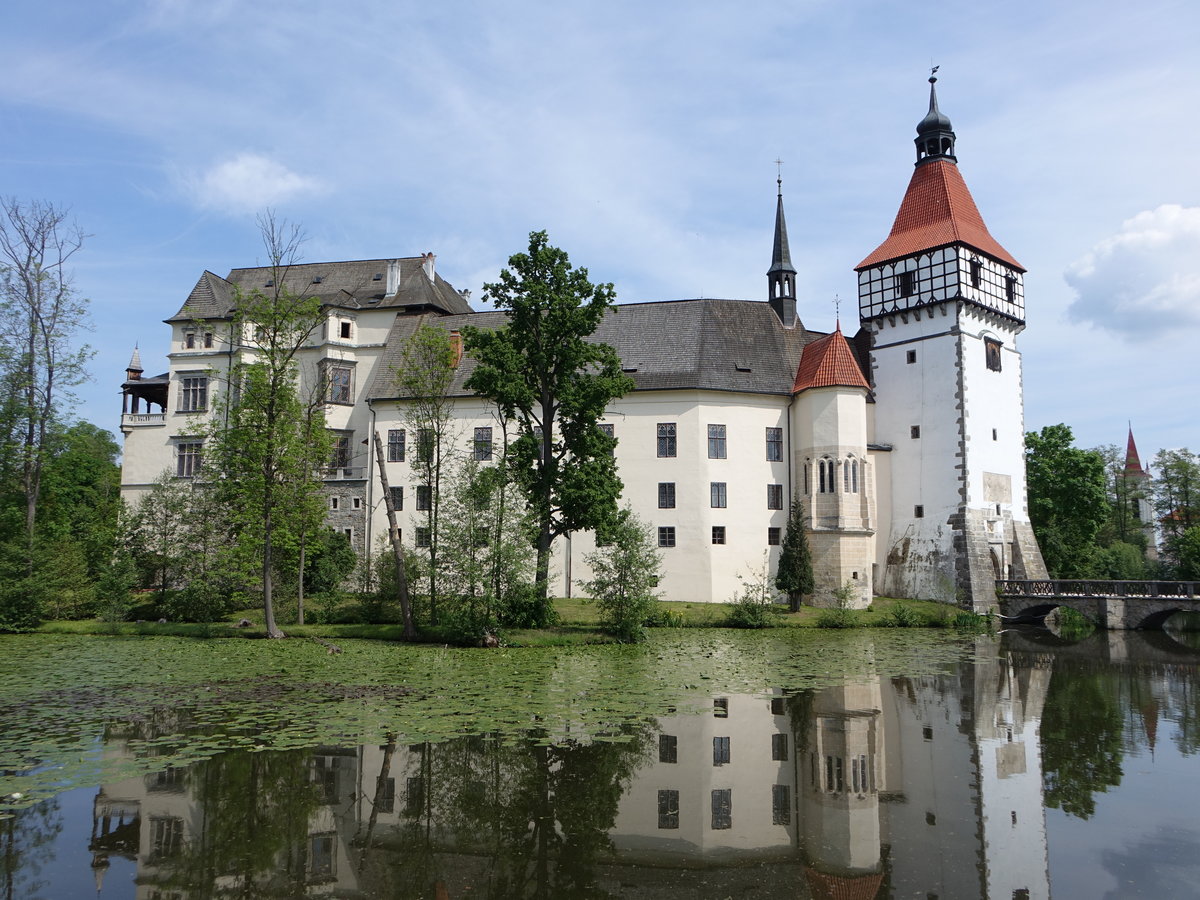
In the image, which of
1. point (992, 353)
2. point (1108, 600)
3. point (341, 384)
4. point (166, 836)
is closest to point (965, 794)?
point (166, 836)

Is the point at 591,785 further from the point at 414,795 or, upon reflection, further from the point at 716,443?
the point at 716,443

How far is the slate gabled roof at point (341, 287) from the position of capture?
4356cm

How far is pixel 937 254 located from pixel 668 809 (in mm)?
35836

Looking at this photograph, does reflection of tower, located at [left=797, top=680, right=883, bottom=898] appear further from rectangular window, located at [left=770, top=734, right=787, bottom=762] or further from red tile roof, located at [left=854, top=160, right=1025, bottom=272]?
red tile roof, located at [left=854, top=160, right=1025, bottom=272]

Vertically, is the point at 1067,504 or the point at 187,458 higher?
the point at 187,458

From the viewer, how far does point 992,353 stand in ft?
130

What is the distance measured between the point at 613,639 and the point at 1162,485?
55157mm

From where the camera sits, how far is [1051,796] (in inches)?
396

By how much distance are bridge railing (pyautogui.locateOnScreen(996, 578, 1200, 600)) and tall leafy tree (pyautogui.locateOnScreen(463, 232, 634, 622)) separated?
2038 centimetres

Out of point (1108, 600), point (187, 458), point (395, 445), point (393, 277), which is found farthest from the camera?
point (393, 277)

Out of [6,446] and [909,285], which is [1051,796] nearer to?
[909,285]

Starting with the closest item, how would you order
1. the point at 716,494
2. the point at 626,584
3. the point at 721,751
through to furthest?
1. the point at 721,751
2. the point at 626,584
3. the point at 716,494

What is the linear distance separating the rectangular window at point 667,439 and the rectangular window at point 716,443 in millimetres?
1631

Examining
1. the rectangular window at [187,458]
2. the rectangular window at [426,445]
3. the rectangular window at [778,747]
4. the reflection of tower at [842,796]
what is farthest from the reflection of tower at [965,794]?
the rectangular window at [187,458]
